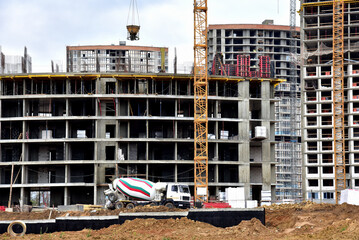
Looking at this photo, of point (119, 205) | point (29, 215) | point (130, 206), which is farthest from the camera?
point (29, 215)

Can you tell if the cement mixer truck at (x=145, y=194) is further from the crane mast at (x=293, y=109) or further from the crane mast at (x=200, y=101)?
the crane mast at (x=293, y=109)

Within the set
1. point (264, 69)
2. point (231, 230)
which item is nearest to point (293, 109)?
point (264, 69)

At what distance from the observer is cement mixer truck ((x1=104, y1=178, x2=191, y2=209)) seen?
6022 cm

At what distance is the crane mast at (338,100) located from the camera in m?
111

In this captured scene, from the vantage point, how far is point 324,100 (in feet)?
386

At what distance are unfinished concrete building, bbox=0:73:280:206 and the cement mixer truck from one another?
22035mm

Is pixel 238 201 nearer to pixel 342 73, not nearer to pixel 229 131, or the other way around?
pixel 229 131

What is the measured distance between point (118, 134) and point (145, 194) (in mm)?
25938

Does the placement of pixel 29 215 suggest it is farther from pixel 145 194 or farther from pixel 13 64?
pixel 13 64

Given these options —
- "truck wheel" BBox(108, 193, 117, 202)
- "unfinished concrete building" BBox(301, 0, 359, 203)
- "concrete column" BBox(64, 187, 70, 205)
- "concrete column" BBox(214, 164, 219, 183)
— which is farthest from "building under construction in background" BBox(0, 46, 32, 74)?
"unfinished concrete building" BBox(301, 0, 359, 203)

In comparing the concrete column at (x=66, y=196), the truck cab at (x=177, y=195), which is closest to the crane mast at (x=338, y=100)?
the concrete column at (x=66, y=196)

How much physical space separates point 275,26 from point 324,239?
452 ft

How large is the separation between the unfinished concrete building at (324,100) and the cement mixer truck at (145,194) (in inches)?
2130

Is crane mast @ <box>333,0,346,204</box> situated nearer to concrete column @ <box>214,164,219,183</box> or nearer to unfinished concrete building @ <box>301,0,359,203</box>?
unfinished concrete building @ <box>301,0,359,203</box>
